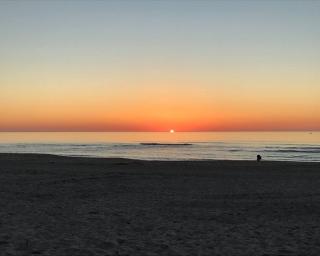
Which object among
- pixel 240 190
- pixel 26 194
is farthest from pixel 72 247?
pixel 240 190

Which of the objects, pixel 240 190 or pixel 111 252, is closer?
pixel 111 252

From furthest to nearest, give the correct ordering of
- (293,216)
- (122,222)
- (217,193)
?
(217,193), (293,216), (122,222)

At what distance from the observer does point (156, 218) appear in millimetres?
11898

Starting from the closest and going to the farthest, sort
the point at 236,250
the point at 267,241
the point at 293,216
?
the point at 236,250, the point at 267,241, the point at 293,216

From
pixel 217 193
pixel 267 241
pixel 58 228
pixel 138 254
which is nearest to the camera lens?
pixel 138 254

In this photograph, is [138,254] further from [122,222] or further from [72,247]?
[122,222]

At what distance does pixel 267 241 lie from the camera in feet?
30.6

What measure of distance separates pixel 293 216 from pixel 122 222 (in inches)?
208

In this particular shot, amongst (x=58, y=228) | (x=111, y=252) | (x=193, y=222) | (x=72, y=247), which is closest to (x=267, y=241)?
(x=193, y=222)

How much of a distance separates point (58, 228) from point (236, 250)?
14.1ft

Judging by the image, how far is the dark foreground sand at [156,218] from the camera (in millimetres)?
8539

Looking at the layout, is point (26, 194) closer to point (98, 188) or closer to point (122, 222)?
point (98, 188)

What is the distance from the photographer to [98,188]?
Answer: 61.7 feet

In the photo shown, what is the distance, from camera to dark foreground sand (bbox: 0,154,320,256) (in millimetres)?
8539
